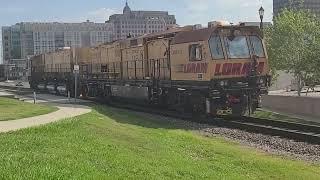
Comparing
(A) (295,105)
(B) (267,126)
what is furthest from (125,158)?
(A) (295,105)

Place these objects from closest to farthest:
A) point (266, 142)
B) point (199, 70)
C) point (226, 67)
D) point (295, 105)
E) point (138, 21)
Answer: point (266, 142) < point (226, 67) < point (199, 70) < point (295, 105) < point (138, 21)

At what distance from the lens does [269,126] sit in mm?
Answer: 20828

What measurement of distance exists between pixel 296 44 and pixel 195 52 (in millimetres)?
15639

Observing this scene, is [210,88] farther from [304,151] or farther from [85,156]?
[85,156]

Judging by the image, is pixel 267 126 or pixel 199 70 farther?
pixel 199 70

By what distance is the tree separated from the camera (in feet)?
111

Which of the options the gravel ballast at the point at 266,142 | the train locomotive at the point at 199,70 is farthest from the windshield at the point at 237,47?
the gravel ballast at the point at 266,142

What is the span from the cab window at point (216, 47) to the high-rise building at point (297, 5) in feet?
75.3

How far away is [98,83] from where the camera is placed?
126 feet

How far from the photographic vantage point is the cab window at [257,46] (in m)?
23.4

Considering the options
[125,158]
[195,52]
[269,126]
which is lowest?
[269,126]

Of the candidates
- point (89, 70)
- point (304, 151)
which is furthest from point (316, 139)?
point (89, 70)

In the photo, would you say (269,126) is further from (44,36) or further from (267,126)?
(44,36)

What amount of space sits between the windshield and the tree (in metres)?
10.8
